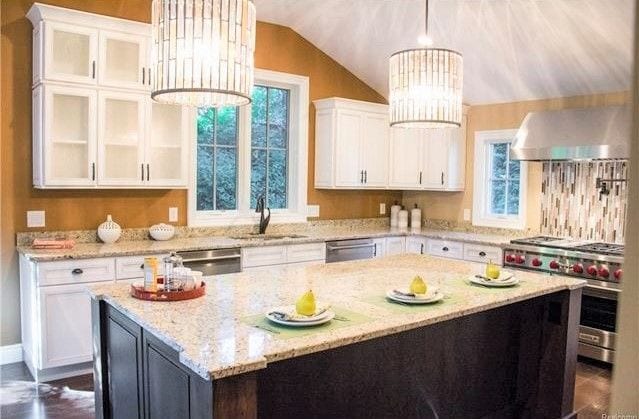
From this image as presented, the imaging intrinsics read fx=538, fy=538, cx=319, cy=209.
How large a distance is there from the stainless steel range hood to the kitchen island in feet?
5.12

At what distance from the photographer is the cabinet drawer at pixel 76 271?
360 centimetres

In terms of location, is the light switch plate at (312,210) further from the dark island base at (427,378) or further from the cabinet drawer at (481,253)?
the dark island base at (427,378)

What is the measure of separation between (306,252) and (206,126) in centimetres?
152

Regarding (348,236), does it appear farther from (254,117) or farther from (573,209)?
(573,209)

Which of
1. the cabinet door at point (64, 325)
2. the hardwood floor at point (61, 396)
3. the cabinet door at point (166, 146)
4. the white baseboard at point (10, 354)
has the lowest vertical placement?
the hardwood floor at point (61, 396)

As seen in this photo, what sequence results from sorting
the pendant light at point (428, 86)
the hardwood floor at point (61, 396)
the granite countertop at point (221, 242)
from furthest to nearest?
the granite countertop at point (221, 242) → the hardwood floor at point (61, 396) → the pendant light at point (428, 86)

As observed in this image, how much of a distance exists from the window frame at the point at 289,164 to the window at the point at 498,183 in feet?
6.05

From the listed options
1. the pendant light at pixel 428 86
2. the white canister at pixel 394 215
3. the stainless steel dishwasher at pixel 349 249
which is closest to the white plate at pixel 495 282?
the pendant light at pixel 428 86

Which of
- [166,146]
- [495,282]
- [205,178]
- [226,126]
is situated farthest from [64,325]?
[495,282]

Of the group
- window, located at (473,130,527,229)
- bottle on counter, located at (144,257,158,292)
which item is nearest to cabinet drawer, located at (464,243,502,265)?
window, located at (473,130,527,229)

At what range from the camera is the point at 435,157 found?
5.87m

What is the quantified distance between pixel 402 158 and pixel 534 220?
155cm

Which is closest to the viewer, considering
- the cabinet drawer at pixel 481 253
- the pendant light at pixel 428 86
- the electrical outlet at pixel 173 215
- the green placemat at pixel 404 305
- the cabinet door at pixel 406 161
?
the green placemat at pixel 404 305

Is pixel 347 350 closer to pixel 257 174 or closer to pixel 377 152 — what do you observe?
pixel 257 174
